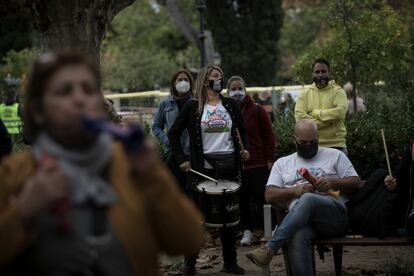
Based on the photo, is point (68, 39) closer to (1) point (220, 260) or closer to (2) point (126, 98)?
(1) point (220, 260)

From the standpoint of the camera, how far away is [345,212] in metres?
7.13

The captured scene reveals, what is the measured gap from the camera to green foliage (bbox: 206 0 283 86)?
35.5 metres

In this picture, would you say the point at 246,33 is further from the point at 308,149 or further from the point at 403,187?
the point at 403,187

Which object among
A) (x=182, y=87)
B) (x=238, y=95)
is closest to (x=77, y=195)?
(x=238, y=95)

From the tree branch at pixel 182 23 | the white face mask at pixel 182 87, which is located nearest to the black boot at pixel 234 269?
the white face mask at pixel 182 87

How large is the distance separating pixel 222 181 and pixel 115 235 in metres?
5.26

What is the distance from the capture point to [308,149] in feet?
24.3

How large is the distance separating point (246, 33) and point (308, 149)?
94.8 ft

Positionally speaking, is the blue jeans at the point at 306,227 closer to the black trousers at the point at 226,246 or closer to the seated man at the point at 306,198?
the seated man at the point at 306,198

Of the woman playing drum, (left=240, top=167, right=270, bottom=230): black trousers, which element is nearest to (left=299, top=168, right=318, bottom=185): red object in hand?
the woman playing drum

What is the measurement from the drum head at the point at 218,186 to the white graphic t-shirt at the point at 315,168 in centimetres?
61

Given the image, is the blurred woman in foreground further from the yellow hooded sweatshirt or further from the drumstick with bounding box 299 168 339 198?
the yellow hooded sweatshirt

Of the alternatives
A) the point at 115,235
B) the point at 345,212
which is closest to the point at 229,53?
the point at 345,212

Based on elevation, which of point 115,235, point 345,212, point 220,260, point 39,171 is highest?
point 39,171
